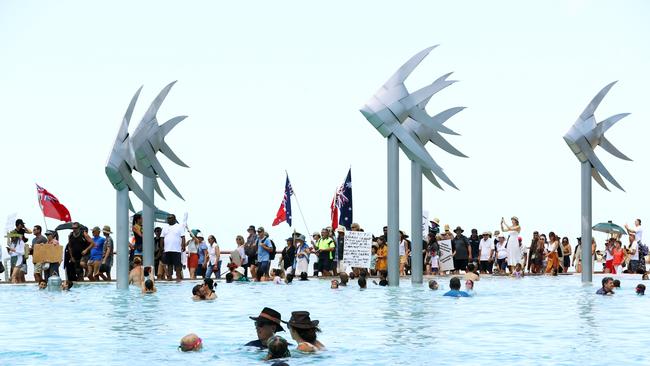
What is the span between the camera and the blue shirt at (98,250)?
109ft

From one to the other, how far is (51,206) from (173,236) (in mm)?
5349

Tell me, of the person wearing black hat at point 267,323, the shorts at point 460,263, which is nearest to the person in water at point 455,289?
the shorts at point 460,263

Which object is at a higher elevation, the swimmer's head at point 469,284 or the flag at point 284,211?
the flag at point 284,211

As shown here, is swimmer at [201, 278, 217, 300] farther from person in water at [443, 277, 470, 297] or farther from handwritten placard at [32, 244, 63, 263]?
handwritten placard at [32, 244, 63, 263]

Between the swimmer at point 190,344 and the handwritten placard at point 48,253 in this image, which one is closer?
the swimmer at point 190,344

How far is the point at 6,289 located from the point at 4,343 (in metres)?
14.5

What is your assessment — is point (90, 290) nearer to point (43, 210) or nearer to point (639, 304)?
point (43, 210)

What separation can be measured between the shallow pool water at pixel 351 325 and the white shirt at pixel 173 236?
2.72 m

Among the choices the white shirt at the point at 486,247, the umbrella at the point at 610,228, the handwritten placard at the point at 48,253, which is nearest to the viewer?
the handwritten placard at the point at 48,253

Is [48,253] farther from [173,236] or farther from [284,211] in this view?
→ [284,211]

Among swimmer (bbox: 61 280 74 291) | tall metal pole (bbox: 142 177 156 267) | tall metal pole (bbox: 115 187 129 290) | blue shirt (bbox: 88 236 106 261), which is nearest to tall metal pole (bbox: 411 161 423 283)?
tall metal pole (bbox: 142 177 156 267)

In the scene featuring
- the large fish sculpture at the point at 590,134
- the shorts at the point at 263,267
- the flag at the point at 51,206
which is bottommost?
the shorts at the point at 263,267

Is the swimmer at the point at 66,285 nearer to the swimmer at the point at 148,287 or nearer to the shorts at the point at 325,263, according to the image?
the swimmer at the point at 148,287

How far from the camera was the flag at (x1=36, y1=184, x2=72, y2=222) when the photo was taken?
36.3m
